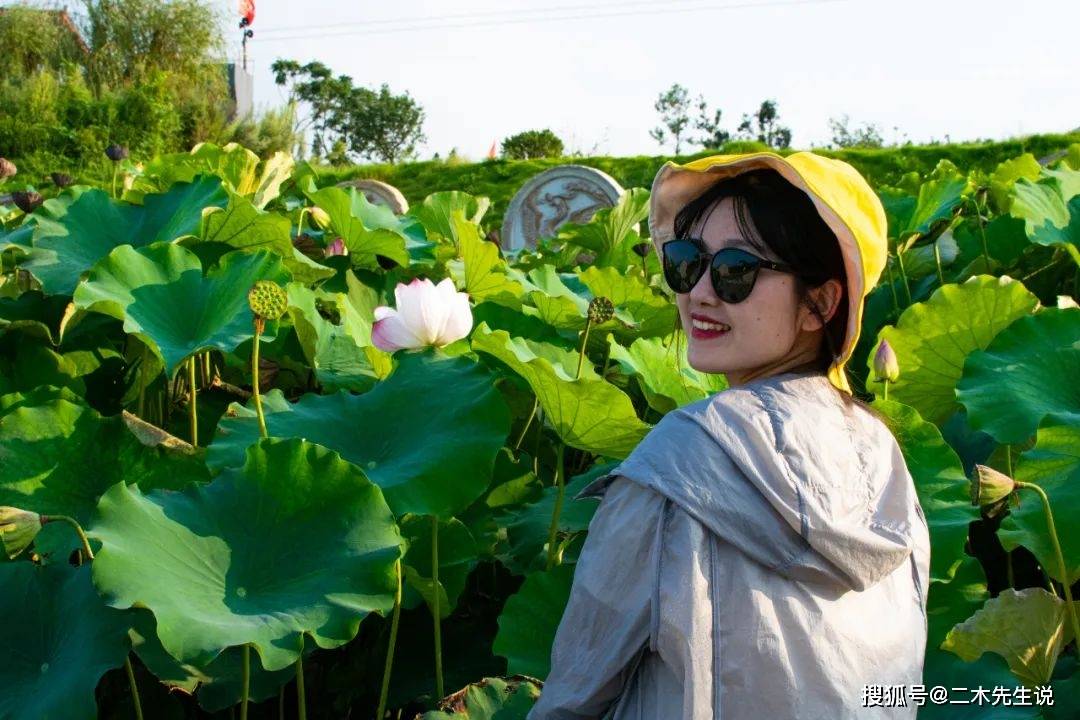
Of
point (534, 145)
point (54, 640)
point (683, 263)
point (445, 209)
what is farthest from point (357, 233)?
point (534, 145)

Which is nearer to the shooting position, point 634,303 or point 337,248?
point 634,303

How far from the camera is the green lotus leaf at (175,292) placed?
64.4 inches

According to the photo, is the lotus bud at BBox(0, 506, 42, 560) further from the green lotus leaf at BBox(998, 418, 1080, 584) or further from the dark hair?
the green lotus leaf at BBox(998, 418, 1080, 584)

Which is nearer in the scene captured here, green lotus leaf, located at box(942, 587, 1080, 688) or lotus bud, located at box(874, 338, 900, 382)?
green lotus leaf, located at box(942, 587, 1080, 688)

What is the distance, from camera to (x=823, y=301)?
1026mm

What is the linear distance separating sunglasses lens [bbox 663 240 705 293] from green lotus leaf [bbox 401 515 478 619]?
1.97 ft

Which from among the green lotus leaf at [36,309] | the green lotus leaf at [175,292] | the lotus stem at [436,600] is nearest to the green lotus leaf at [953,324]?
the lotus stem at [436,600]

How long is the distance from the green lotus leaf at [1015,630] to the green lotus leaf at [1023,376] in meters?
0.26

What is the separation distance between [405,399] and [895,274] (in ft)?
4.95

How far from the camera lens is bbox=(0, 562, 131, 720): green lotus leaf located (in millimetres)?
1159

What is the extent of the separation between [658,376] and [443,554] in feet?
1.38

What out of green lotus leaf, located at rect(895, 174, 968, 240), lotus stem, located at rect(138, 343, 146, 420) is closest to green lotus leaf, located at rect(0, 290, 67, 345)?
lotus stem, located at rect(138, 343, 146, 420)

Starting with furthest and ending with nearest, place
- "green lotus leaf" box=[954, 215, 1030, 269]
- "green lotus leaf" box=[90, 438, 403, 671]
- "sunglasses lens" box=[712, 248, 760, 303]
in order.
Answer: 1. "green lotus leaf" box=[954, 215, 1030, 269]
2. "green lotus leaf" box=[90, 438, 403, 671]
3. "sunglasses lens" box=[712, 248, 760, 303]

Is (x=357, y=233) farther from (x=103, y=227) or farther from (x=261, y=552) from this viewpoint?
(x=261, y=552)
